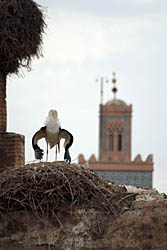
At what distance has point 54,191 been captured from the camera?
6883 mm

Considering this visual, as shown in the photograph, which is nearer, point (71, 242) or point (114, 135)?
point (71, 242)

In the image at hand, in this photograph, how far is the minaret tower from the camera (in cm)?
5800

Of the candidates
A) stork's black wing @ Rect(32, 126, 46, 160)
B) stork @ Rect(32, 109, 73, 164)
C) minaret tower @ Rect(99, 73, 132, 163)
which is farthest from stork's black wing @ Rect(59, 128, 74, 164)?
minaret tower @ Rect(99, 73, 132, 163)

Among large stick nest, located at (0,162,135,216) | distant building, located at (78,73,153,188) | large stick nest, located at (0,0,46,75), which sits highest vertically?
distant building, located at (78,73,153,188)

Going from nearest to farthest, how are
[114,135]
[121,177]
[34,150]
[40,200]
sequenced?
[40,200]
[34,150]
[121,177]
[114,135]

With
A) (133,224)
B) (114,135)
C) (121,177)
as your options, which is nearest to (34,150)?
(133,224)

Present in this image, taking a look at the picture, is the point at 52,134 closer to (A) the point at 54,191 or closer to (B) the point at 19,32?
(A) the point at 54,191

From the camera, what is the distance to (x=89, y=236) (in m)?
6.97

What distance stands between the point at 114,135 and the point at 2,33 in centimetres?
5069

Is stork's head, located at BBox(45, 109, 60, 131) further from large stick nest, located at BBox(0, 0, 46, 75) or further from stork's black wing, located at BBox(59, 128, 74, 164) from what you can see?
large stick nest, located at BBox(0, 0, 46, 75)

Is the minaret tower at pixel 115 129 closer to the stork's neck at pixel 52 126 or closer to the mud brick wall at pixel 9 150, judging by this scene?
the mud brick wall at pixel 9 150

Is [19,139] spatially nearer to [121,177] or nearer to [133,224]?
[133,224]

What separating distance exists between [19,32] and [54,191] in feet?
10.1

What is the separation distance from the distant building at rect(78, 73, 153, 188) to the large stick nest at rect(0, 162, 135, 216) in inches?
1790
